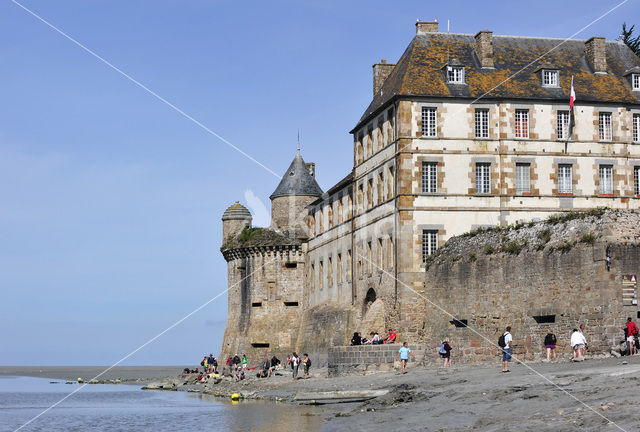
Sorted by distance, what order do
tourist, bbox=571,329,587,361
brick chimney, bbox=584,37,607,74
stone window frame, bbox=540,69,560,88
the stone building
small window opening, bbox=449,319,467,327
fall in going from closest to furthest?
1. tourist, bbox=571,329,587,361
2. small window opening, bbox=449,319,467,327
3. the stone building
4. stone window frame, bbox=540,69,560,88
5. brick chimney, bbox=584,37,607,74

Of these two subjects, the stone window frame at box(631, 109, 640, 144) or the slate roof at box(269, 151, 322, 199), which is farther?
the slate roof at box(269, 151, 322, 199)

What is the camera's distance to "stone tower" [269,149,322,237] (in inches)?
2933

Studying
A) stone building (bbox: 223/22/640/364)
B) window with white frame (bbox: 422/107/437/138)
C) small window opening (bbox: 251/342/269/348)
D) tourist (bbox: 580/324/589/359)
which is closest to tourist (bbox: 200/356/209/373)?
small window opening (bbox: 251/342/269/348)

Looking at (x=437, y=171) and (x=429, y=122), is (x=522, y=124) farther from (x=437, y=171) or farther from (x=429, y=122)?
(x=437, y=171)

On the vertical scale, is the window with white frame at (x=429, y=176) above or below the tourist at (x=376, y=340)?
above

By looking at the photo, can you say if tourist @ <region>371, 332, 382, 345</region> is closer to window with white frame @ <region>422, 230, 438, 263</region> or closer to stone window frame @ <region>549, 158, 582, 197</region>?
window with white frame @ <region>422, 230, 438, 263</region>

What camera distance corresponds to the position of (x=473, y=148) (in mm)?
51812

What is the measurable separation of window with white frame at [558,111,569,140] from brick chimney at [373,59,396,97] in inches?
406

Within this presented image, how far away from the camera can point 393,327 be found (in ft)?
164

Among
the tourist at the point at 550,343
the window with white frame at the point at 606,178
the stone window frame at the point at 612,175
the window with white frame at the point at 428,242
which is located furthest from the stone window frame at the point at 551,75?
the tourist at the point at 550,343

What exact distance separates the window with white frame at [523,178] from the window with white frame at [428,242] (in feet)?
16.3

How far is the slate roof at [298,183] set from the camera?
7556 centimetres

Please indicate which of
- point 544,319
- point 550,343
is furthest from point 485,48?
point 550,343

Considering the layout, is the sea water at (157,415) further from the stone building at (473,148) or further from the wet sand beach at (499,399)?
the stone building at (473,148)
